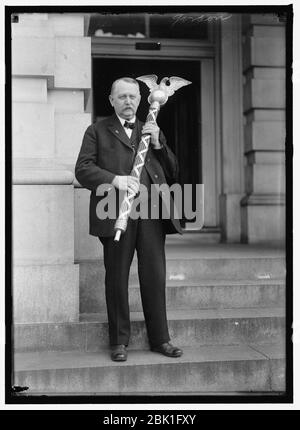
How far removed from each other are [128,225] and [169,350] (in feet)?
3.39

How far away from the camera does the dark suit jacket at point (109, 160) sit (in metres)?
4.23

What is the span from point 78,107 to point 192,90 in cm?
335

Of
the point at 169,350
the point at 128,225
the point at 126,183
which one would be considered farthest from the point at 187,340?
the point at 126,183

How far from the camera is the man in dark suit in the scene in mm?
4246

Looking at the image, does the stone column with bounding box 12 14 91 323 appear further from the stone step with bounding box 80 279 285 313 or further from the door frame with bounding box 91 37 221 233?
the door frame with bounding box 91 37 221 233

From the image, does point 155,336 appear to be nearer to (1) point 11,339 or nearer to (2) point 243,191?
(1) point 11,339

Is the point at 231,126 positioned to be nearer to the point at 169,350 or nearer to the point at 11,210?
the point at 169,350

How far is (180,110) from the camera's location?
8.07 m

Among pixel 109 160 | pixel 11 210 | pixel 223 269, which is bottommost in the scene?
pixel 223 269

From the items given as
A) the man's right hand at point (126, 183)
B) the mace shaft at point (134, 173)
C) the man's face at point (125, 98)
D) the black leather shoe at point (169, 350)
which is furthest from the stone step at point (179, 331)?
the man's face at point (125, 98)

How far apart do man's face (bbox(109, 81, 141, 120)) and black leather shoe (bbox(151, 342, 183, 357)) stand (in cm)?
181

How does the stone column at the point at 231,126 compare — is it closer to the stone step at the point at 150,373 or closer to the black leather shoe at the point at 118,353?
the stone step at the point at 150,373

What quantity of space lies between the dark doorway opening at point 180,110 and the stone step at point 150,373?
407cm

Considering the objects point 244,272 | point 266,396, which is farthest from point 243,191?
point 266,396
